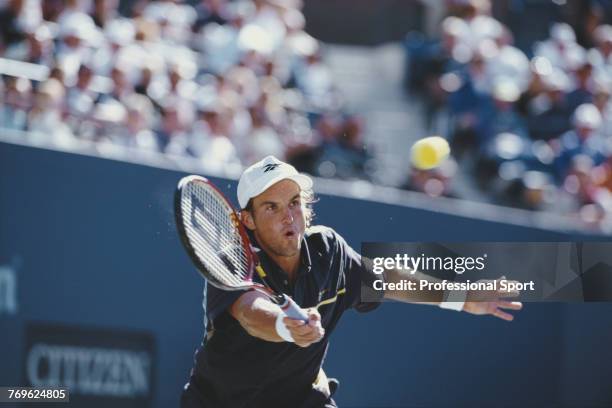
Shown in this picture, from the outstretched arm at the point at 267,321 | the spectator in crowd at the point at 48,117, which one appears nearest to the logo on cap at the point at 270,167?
the outstretched arm at the point at 267,321

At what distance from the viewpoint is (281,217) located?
4125mm

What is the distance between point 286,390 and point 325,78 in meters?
6.21

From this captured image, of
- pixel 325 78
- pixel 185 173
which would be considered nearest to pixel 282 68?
pixel 325 78

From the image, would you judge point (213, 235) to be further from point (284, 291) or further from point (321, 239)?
point (321, 239)

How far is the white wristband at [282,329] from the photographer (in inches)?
141

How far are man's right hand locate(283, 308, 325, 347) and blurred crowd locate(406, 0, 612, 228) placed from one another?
4.88m

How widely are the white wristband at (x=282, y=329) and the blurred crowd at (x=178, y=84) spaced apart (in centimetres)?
347

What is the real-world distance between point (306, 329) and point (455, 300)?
144 cm

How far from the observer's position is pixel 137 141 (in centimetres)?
755

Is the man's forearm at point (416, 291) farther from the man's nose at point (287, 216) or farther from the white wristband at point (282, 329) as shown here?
the white wristband at point (282, 329)

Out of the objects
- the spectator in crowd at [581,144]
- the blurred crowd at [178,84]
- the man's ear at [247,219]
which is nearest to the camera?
the man's ear at [247,219]

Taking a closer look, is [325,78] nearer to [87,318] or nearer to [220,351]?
[87,318]

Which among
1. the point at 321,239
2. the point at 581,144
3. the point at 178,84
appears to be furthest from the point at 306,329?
the point at 581,144

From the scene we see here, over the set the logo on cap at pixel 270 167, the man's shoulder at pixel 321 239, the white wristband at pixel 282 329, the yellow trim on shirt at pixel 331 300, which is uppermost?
the logo on cap at pixel 270 167
